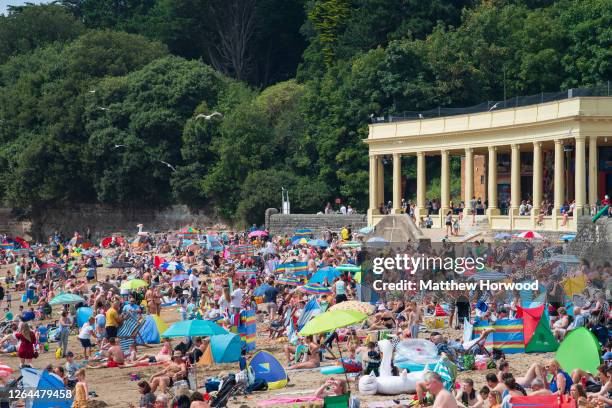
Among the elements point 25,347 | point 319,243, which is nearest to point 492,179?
point 319,243

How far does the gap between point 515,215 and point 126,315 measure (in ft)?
61.7

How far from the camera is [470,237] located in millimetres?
40062

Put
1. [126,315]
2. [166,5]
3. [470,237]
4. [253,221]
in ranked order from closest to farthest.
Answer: [126,315] → [470,237] → [253,221] → [166,5]

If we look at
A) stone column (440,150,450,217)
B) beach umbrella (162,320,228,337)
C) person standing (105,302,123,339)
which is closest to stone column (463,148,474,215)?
stone column (440,150,450,217)

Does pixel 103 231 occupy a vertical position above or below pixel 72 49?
below

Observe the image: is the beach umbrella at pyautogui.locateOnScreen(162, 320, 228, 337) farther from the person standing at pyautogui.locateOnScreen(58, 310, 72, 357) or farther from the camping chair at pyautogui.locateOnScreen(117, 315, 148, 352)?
the person standing at pyautogui.locateOnScreen(58, 310, 72, 357)

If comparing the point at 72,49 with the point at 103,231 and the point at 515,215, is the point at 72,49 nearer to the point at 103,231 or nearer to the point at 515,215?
the point at 103,231

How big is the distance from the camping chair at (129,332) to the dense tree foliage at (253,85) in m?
28.3

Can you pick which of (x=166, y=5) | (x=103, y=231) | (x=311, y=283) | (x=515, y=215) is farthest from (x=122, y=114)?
(x=311, y=283)

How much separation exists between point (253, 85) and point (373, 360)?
60.1 metres

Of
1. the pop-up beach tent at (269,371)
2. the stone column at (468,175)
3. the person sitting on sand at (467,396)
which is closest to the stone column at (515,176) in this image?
the stone column at (468,175)

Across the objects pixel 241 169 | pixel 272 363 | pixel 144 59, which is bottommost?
pixel 272 363

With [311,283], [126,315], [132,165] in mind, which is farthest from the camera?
[132,165]

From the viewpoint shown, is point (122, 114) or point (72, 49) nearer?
point (122, 114)
